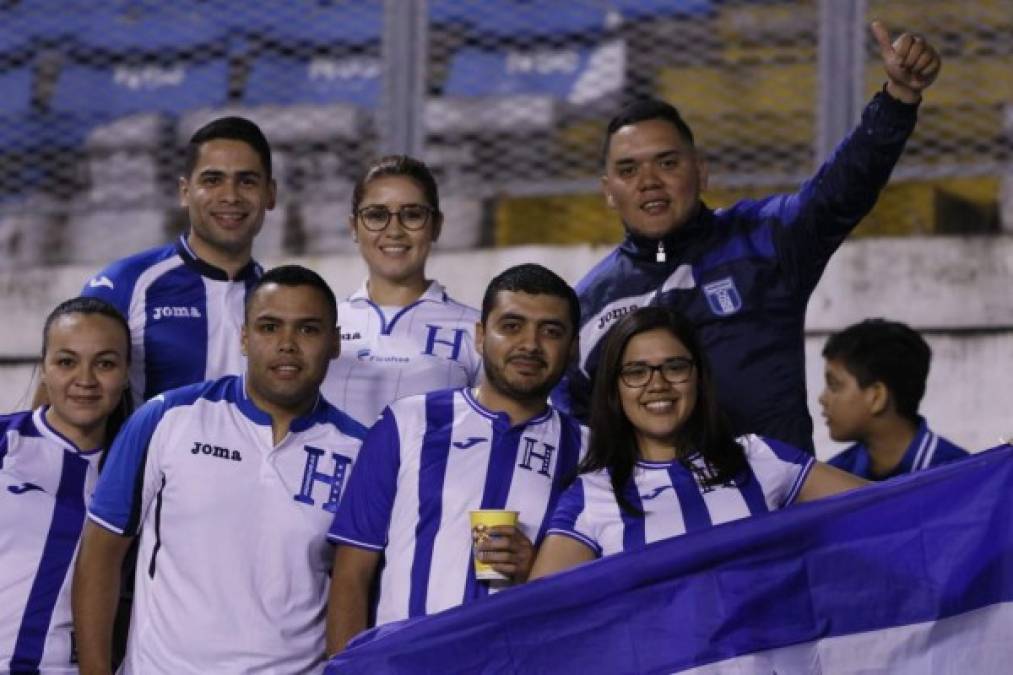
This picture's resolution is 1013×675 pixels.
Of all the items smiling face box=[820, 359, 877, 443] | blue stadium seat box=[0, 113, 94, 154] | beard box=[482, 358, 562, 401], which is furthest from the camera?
blue stadium seat box=[0, 113, 94, 154]

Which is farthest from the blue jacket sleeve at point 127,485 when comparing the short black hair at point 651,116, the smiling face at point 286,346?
the short black hair at point 651,116

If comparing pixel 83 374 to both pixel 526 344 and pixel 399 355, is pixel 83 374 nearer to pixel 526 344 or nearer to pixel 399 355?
pixel 399 355

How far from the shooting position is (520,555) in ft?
13.4

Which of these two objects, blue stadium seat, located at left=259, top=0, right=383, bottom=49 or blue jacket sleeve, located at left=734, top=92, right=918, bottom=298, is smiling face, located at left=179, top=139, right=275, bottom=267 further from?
blue stadium seat, located at left=259, top=0, right=383, bottom=49

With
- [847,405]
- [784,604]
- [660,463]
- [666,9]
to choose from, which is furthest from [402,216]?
[666,9]

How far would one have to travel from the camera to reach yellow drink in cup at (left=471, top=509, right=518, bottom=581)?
13.3 ft

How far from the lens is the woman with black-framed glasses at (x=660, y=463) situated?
412cm

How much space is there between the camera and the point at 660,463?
167 inches

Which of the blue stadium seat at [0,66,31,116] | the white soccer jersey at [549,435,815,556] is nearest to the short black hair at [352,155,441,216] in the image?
the white soccer jersey at [549,435,815,556]

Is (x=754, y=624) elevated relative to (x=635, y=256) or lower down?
lower down

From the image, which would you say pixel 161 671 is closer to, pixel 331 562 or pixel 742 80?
pixel 331 562

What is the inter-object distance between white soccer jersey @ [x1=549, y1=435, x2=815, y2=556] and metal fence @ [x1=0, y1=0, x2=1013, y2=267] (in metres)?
2.72

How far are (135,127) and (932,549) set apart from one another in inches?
185

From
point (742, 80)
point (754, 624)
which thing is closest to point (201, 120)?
point (742, 80)
